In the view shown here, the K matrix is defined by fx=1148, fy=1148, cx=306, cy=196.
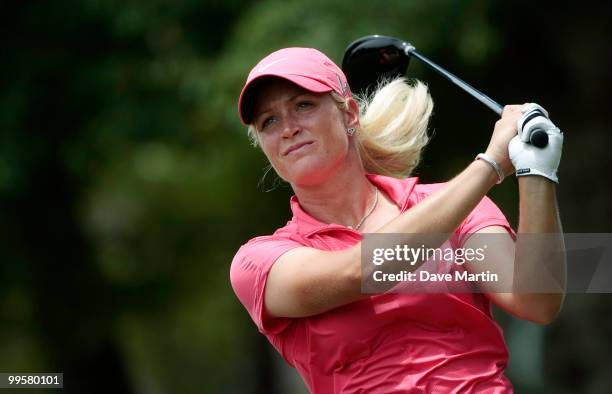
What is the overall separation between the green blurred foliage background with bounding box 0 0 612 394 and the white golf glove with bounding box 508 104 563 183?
4.15m

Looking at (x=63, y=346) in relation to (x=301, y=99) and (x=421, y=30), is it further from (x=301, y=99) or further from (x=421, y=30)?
(x=301, y=99)

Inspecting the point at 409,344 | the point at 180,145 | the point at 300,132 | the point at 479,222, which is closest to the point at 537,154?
the point at 479,222

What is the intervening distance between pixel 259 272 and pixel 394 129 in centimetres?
75

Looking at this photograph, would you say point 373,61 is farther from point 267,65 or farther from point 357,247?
point 357,247

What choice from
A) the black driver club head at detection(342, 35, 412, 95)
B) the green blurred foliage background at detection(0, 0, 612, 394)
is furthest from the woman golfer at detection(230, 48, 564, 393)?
the green blurred foliage background at detection(0, 0, 612, 394)

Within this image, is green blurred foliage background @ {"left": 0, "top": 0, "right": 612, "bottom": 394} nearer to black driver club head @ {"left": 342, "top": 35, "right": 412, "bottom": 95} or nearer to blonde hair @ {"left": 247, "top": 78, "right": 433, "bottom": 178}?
black driver club head @ {"left": 342, "top": 35, "right": 412, "bottom": 95}

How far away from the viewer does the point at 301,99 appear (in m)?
3.41

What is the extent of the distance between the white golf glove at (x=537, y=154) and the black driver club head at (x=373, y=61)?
125 cm

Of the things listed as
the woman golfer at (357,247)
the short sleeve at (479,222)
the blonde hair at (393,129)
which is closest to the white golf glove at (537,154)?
the woman golfer at (357,247)

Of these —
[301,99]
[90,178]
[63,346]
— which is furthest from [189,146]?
[301,99]

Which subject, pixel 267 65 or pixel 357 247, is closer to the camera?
pixel 357 247

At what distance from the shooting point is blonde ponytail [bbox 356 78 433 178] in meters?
3.72

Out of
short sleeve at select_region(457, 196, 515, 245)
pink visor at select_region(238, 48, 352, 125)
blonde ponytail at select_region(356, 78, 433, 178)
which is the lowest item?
short sleeve at select_region(457, 196, 515, 245)

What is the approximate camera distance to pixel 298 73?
338 cm
